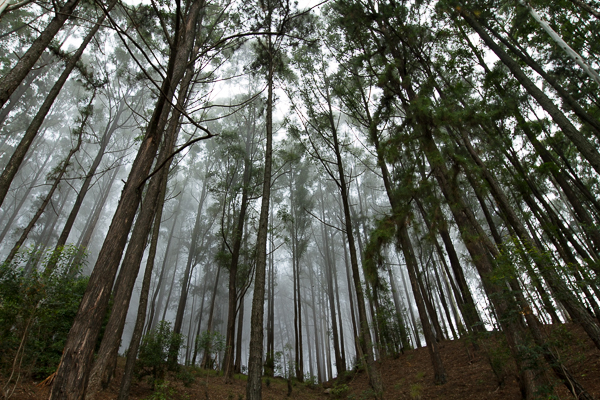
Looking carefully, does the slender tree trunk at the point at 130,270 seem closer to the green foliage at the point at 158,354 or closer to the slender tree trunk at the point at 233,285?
the green foliage at the point at 158,354

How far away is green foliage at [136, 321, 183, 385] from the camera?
6.27 m

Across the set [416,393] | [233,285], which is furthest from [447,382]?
[233,285]

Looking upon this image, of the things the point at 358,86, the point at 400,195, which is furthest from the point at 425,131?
the point at 358,86

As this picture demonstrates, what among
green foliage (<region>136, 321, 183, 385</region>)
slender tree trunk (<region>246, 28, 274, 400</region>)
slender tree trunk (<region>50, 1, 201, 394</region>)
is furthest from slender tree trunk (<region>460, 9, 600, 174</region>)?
green foliage (<region>136, 321, 183, 385</region>)

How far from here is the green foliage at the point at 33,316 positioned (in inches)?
173

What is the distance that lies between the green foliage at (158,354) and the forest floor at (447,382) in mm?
315

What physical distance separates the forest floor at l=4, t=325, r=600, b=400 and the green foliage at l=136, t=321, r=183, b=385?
0.31 meters

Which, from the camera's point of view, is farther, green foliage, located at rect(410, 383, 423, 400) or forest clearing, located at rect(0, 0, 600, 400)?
green foliage, located at rect(410, 383, 423, 400)

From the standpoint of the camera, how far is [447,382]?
638 cm

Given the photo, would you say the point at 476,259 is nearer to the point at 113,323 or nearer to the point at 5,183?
the point at 113,323

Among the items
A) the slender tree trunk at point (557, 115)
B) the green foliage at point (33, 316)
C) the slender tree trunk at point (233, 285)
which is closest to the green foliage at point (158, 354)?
the green foliage at point (33, 316)

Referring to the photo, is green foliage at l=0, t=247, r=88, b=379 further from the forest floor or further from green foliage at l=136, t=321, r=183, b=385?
green foliage at l=136, t=321, r=183, b=385

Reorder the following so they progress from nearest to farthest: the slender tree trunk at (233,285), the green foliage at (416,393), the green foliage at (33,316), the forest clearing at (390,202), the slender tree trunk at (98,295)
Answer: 1. the slender tree trunk at (98,295)
2. the forest clearing at (390,202)
3. the green foliage at (33,316)
4. the green foliage at (416,393)
5. the slender tree trunk at (233,285)

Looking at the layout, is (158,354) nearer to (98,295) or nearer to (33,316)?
(33,316)
